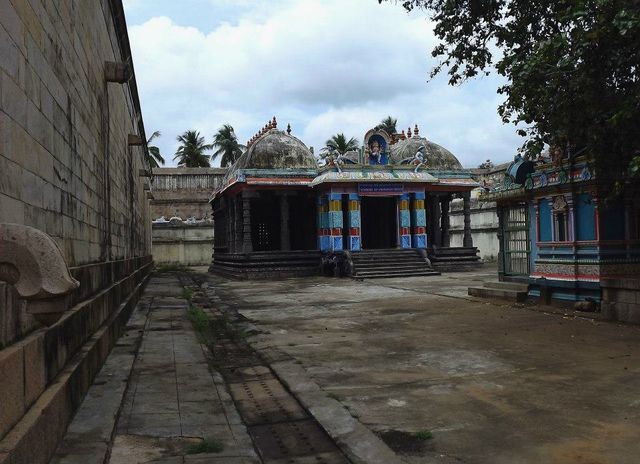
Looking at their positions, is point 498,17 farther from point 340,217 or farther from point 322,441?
point 340,217

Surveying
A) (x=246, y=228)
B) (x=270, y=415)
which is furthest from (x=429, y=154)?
(x=270, y=415)

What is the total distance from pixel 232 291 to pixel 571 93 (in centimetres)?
1140

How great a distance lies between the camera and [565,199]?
9875 mm

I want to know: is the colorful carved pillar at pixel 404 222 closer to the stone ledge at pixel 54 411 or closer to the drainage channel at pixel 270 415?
the drainage channel at pixel 270 415

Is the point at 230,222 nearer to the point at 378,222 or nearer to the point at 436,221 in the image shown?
the point at 378,222

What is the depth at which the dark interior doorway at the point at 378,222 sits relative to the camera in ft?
82.0

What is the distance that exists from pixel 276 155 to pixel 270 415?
62.5ft

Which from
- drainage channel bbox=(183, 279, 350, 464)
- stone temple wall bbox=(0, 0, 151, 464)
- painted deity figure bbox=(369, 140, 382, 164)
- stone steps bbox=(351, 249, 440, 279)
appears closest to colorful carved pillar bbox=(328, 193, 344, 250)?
stone steps bbox=(351, 249, 440, 279)

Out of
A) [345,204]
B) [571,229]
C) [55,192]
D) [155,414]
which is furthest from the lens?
[345,204]

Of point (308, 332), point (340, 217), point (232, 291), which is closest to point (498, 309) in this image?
point (308, 332)

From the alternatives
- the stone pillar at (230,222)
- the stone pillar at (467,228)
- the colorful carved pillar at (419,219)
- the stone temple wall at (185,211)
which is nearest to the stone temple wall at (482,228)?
the stone pillar at (467,228)

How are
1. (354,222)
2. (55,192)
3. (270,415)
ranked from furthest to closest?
1. (354,222)
2. (55,192)
3. (270,415)

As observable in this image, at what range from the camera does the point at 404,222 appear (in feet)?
72.1

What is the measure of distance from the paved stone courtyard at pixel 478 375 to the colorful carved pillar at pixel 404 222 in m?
11.5
